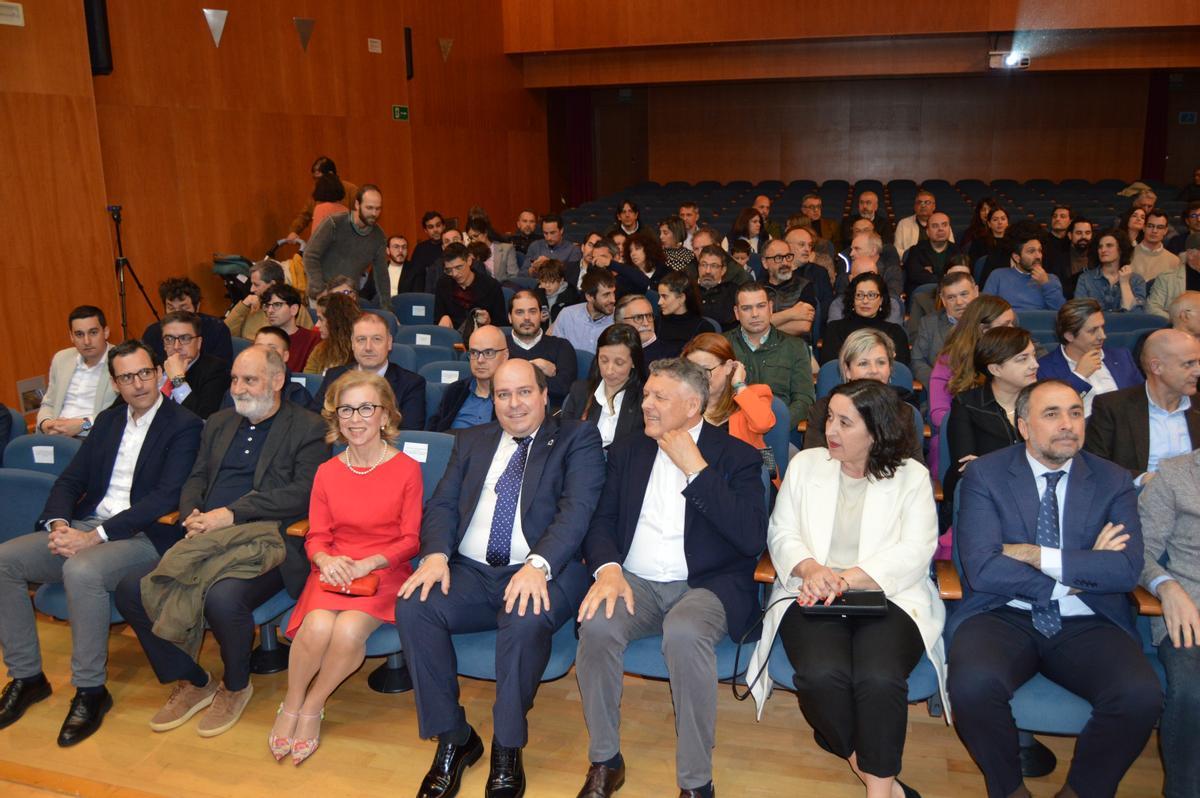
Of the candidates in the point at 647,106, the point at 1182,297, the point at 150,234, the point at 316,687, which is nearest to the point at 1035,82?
the point at 647,106

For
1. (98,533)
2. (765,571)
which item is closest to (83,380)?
(98,533)

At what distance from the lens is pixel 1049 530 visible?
8.52 ft

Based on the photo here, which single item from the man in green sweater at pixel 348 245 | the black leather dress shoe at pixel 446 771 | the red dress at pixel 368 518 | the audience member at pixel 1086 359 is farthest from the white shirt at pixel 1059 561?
the man in green sweater at pixel 348 245

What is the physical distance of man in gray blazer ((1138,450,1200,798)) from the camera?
2.34 meters

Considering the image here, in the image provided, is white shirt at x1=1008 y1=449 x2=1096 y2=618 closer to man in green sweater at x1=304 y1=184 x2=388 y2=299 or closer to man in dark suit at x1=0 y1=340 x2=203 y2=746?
man in dark suit at x1=0 y1=340 x2=203 y2=746

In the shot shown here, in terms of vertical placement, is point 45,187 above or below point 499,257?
above

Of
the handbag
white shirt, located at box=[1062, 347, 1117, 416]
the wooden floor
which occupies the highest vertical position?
white shirt, located at box=[1062, 347, 1117, 416]

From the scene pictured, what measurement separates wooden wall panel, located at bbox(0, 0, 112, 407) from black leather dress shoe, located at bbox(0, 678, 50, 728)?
3469 mm

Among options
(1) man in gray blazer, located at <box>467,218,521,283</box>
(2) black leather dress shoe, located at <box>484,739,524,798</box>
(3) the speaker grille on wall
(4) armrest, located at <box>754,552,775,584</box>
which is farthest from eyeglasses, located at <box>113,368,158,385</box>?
(1) man in gray blazer, located at <box>467,218,521,283</box>

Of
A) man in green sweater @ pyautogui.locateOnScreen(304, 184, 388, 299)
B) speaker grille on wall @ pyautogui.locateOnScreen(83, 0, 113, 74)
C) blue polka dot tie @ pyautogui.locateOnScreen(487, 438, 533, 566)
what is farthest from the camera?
speaker grille on wall @ pyautogui.locateOnScreen(83, 0, 113, 74)

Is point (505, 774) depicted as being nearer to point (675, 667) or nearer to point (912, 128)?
point (675, 667)

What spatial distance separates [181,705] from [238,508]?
68 cm

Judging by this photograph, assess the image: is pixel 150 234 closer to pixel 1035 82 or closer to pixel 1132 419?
pixel 1132 419

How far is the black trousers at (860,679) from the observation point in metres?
→ 2.35
